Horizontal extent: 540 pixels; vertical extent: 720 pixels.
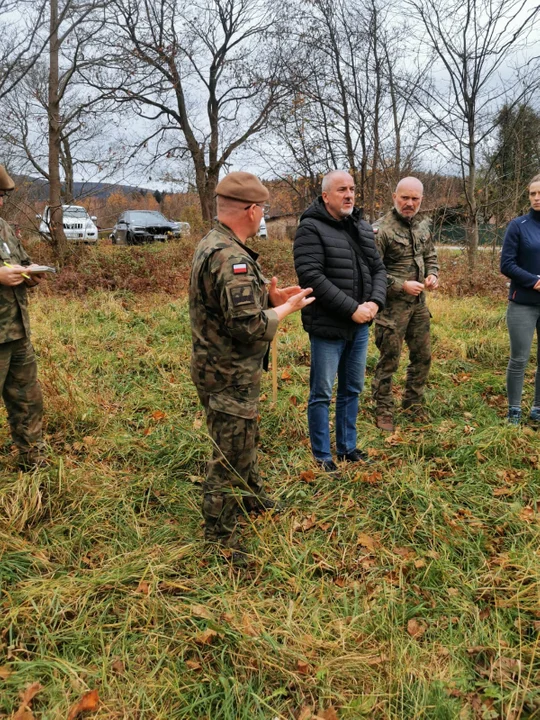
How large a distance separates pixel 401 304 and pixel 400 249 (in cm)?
45

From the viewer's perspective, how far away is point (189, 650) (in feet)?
6.77

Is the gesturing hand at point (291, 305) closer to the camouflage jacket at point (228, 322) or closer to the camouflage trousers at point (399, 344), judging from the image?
the camouflage jacket at point (228, 322)

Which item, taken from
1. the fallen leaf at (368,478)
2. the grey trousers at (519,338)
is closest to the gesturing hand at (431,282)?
the grey trousers at (519,338)

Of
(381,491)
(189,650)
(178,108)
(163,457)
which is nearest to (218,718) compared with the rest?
(189,650)

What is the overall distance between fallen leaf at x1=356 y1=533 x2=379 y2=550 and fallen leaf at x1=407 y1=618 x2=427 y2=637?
20.2 inches

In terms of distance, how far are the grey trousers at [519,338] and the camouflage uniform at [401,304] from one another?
2.20 feet

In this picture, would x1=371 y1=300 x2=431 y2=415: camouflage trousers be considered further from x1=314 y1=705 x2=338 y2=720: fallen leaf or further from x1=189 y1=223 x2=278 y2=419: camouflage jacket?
x1=314 y1=705 x2=338 y2=720: fallen leaf

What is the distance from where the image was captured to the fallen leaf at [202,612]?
216 centimetres

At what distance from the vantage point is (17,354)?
3264mm

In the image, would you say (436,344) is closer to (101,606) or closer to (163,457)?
(163,457)

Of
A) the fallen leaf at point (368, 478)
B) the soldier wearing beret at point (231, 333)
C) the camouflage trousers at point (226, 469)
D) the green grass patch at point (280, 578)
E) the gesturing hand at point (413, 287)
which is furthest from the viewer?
the gesturing hand at point (413, 287)

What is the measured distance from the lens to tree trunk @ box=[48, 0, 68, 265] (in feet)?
32.8

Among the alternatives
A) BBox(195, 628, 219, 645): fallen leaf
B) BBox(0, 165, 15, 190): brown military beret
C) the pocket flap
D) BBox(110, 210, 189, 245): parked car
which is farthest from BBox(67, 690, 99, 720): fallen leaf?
BBox(110, 210, 189, 245): parked car

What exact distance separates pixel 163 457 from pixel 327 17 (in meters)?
11.1
